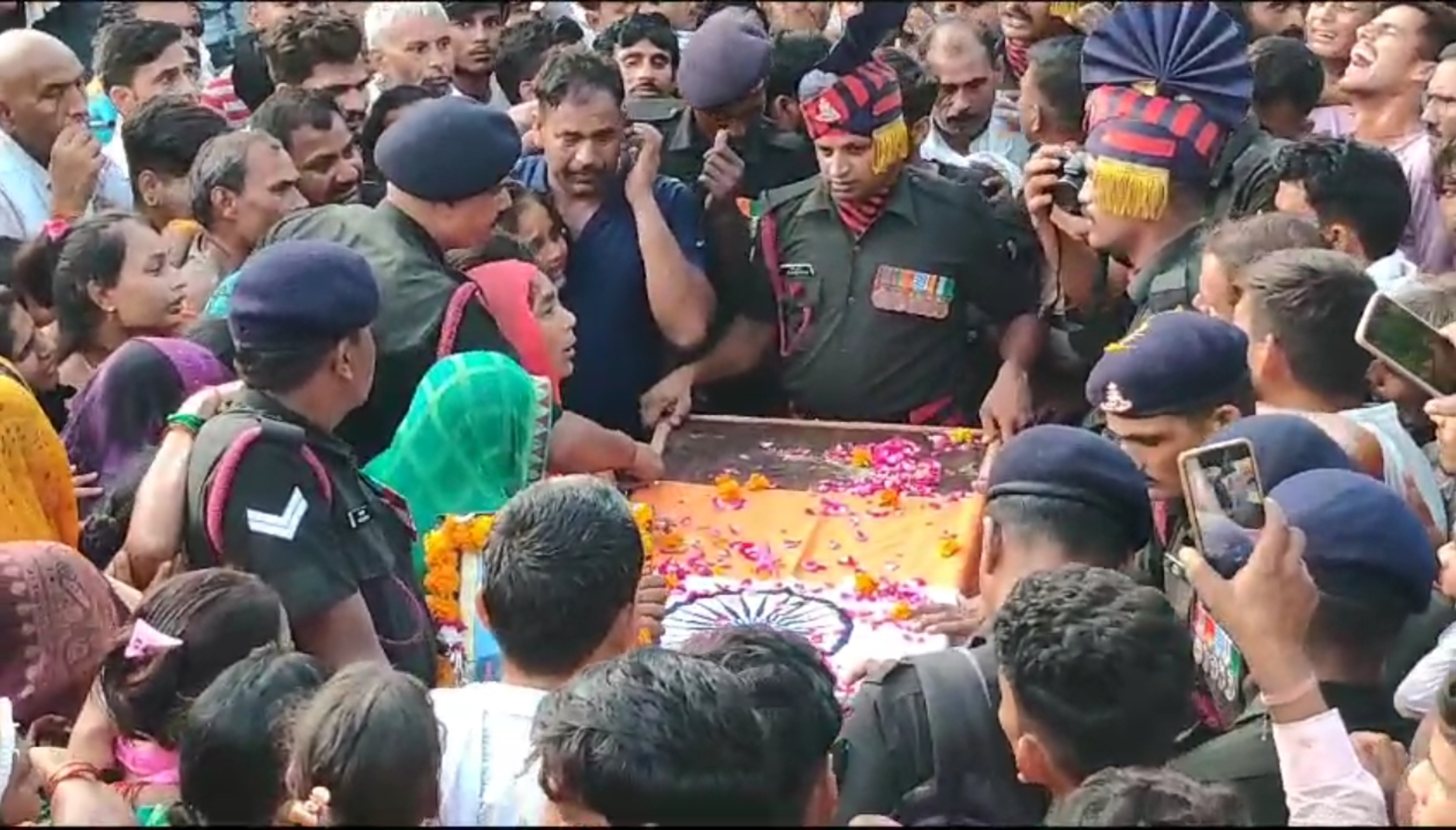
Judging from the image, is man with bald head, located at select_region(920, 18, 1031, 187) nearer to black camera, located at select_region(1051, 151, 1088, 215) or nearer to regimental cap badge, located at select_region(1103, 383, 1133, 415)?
black camera, located at select_region(1051, 151, 1088, 215)

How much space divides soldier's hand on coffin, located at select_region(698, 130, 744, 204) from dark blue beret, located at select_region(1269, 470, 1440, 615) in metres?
2.72

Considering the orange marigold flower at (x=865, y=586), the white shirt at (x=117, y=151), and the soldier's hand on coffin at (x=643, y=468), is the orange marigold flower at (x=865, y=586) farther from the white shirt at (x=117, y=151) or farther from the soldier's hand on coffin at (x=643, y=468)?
the white shirt at (x=117, y=151)

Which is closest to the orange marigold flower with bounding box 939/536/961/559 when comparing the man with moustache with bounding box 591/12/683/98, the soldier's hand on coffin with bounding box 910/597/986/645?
the soldier's hand on coffin with bounding box 910/597/986/645

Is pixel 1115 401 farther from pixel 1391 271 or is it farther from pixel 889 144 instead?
pixel 889 144

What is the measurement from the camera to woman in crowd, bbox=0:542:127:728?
276 cm

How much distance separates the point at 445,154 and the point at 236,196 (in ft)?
3.24

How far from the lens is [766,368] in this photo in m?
5.12

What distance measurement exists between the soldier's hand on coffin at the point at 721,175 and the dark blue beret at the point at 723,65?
0.25 metres

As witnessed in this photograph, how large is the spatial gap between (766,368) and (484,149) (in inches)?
54.4

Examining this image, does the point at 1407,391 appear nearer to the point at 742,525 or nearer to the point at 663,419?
the point at 742,525

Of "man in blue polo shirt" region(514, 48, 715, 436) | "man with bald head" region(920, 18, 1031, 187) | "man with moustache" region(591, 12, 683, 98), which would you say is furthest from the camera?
"man with bald head" region(920, 18, 1031, 187)

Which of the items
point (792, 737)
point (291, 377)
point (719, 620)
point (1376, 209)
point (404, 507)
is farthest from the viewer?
point (1376, 209)

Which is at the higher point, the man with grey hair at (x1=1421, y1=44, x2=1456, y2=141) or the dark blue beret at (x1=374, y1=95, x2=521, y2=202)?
the dark blue beret at (x1=374, y1=95, x2=521, y2=202)

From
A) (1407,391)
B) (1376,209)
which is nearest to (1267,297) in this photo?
(1407,391)
